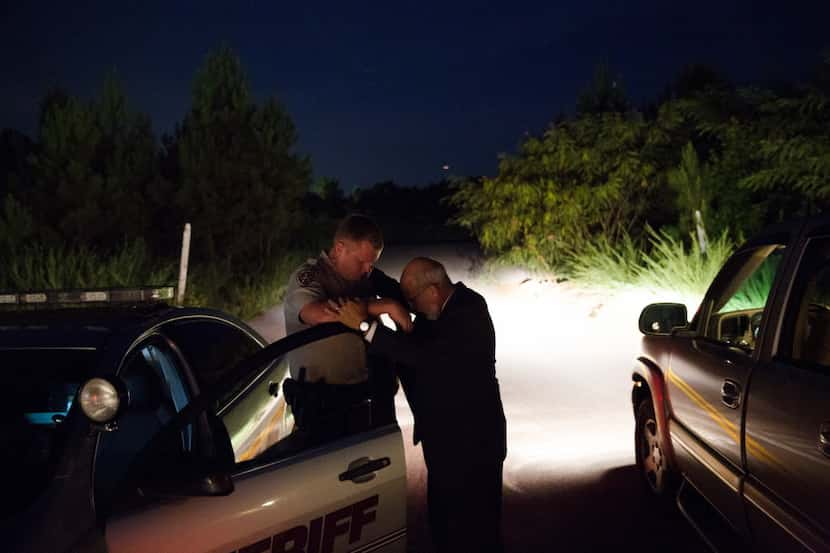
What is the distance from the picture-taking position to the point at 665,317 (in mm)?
4641

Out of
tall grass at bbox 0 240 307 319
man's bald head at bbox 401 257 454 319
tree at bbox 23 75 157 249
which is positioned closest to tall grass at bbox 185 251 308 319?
tall grass at bbox 0 240 307 319

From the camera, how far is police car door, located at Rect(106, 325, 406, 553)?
8.07 ft

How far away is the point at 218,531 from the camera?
2.53 meters

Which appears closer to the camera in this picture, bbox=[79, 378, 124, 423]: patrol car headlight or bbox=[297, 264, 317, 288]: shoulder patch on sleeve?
bbox=[79, 378, 124, 423]: patrol car headlight

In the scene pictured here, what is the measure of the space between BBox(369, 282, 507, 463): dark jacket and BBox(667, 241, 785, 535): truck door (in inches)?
43.8

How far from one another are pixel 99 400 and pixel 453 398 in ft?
4.46

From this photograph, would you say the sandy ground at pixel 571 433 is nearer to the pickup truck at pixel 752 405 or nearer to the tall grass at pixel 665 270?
the tall grass at pixel 665 270

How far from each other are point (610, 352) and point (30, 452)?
909 centimetres

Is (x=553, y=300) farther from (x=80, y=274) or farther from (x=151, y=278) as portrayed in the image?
(x=80, y=274)

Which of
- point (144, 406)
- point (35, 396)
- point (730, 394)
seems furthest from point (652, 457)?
point (35, 396)

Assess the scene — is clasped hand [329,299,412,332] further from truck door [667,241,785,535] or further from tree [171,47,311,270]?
tree [171,47,311,270]

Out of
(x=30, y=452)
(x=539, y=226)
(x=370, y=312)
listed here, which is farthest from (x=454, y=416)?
(x=539, y=226)

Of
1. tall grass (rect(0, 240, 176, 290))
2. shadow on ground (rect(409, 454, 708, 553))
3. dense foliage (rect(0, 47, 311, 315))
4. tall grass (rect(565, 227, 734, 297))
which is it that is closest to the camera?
shadow on ground (rect(409, 454, 708, 553))

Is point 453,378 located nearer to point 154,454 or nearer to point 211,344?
point 154,454
